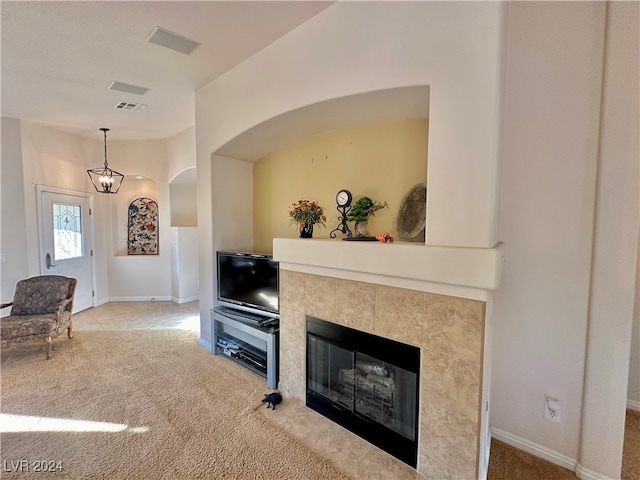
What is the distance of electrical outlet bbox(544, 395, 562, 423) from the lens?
6.15 ft

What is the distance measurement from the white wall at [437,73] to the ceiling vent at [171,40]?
823 millimetres

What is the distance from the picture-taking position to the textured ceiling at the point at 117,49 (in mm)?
2230

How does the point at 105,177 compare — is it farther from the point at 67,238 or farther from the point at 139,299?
the point at 139,299

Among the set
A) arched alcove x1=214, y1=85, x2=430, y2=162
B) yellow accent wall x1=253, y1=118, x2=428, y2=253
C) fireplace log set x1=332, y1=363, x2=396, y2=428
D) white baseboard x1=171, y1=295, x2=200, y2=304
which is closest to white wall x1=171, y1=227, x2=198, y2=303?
white baseboard x1=171, y1=295, x2=200, y2=304

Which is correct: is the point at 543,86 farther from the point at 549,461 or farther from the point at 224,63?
the point at 224,63

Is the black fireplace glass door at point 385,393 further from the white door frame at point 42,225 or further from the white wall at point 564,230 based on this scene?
the white door frame at point 42,225

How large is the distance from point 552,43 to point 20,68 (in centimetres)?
472

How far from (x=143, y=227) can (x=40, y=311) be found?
2628mm

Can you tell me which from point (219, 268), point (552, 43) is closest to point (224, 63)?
point (219, 268)

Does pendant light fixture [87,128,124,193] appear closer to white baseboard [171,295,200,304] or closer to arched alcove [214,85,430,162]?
white baseboard [171,295,200,304]

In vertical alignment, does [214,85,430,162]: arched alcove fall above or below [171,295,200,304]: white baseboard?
above

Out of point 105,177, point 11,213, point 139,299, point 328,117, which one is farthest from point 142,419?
point 105,177

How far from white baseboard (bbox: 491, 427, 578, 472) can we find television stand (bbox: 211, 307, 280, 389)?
1.85 m

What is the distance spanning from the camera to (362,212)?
2.47 metres
